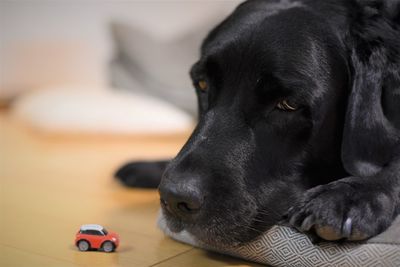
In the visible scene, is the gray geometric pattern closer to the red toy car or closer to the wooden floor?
the wooden floor

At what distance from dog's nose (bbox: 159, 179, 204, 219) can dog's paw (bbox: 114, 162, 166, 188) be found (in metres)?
1.05

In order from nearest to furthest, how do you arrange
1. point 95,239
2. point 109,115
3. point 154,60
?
point 95,239, point 109,115, point 154,60

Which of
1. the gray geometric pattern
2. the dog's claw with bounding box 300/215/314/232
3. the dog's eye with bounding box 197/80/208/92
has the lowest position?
the gray geometric pattern

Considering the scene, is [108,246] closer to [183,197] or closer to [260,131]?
[183,197]

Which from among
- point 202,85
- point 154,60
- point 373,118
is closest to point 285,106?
point 373,118

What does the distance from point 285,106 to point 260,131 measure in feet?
0.32

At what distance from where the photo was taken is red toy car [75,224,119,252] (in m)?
1.86

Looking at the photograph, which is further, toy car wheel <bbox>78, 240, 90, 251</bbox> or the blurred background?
the blurred background

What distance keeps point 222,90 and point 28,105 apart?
338 cm

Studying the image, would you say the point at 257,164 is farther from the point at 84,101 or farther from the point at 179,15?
the point at 179,15

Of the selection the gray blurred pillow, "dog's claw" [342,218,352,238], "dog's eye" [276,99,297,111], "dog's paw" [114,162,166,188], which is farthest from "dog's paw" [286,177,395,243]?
the gray blurred pillow

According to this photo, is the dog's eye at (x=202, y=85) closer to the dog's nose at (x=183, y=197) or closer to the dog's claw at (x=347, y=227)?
the dog's nose at (x=183, y=197)

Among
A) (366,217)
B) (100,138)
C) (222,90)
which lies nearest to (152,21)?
(100,138)

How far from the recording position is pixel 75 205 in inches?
99.6
